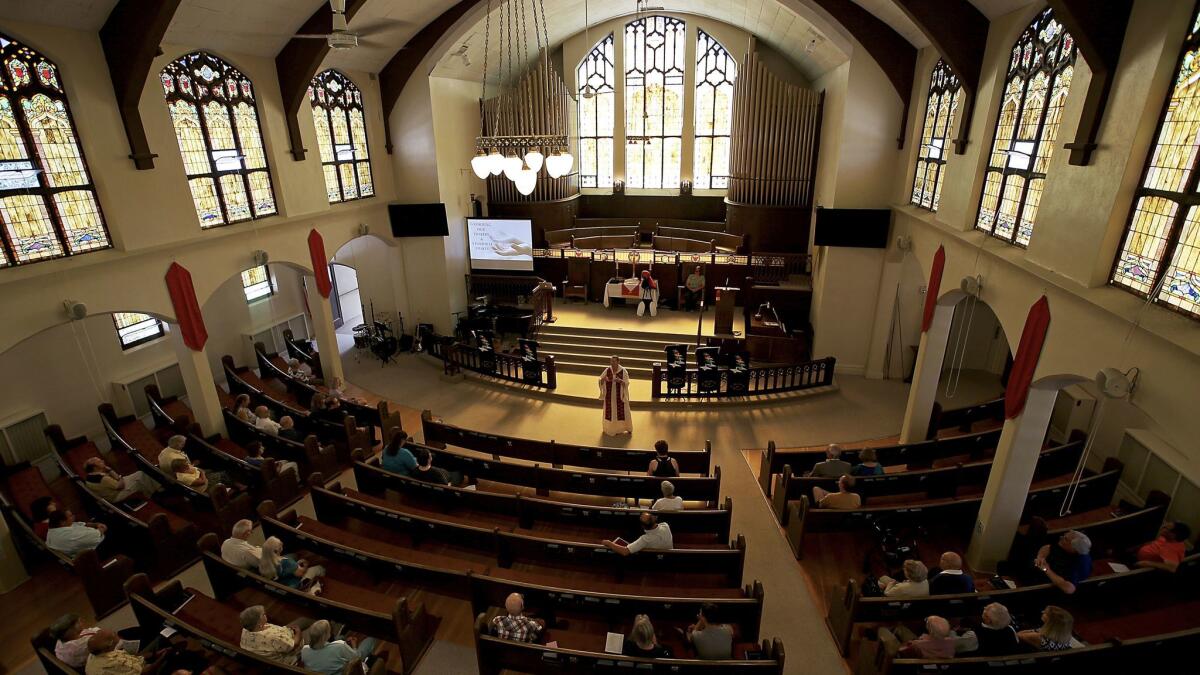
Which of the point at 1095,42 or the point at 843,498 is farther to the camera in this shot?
the point at 843,498

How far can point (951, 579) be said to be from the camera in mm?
5297

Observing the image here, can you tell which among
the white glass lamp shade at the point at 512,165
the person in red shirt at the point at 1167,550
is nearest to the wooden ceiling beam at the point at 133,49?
the white glass lamp shade at the point at 512,165

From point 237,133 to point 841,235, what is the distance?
38.4 ft

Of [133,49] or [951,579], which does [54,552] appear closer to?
[133,49]

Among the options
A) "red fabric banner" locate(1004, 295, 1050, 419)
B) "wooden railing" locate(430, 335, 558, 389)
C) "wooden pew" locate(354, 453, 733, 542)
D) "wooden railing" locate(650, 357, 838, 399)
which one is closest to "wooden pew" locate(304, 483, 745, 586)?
"wooden pew" locate(354, 453, 733, 542)

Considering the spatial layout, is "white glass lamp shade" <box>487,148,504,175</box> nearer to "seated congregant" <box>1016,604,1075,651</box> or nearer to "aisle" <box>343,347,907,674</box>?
"aisle" <box>343,347,907,674</box>

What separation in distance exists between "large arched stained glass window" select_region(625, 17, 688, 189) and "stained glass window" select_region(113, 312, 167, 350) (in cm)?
1316

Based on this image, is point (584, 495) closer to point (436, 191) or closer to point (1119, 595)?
point (1119, 595)

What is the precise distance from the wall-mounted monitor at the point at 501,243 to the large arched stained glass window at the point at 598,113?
4769mm

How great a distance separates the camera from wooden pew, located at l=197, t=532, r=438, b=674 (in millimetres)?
5074

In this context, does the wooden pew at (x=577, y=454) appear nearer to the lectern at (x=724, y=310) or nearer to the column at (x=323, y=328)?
the column at (x=323, y=328)

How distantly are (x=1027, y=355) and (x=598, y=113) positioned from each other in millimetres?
14841

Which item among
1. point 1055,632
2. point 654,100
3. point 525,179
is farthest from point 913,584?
point 654,100

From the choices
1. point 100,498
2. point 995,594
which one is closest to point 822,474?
point 995,594
